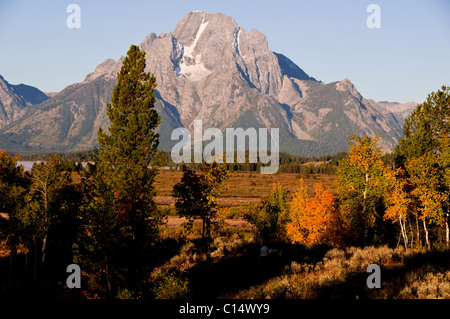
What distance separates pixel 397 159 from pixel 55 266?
42373 mm

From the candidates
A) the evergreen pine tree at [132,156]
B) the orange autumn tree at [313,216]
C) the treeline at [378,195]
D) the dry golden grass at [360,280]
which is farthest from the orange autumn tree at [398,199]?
the evergreen pine tree at [132,156]

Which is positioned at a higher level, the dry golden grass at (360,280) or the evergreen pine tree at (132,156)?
the evergreen pine tree at (132,156)

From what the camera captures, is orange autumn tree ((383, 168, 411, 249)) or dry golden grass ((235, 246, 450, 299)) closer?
dry golden grass ((235, 246, 450, 299))

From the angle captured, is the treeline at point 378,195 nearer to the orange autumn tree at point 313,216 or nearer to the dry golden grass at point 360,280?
the orange autumn tree at point 313,216

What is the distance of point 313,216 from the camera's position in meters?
35.5

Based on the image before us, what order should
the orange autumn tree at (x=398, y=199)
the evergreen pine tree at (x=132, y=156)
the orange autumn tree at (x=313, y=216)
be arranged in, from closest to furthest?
1. the evergreen pine tree at (x=132, y=156)
2. the orange autumn tree at (x=398, y=199)
3. the orange autumn tree at (x=313, y=216)

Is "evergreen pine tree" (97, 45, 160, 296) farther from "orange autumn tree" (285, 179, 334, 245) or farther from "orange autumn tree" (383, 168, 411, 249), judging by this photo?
"orange autumn tree" (383, 168, 411, 249)

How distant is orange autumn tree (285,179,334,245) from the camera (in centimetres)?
3472

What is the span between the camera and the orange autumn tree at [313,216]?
34.7 metres

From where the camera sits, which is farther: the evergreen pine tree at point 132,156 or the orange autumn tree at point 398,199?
the orange autumn tree at point 398,199

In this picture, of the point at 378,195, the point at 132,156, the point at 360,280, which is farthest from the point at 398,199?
the point at 132,156

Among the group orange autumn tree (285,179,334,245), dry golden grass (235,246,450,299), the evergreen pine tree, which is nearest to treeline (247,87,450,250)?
orange autumn tree (285,179,334,245)
